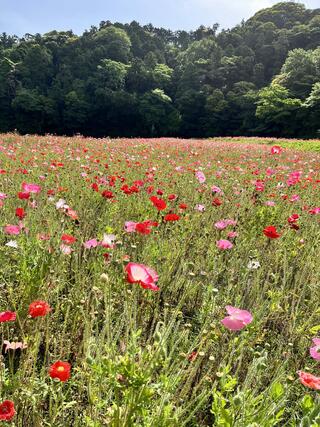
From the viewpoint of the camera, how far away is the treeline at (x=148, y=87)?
36281 millimetres

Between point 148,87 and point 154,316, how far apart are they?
43.0 meters

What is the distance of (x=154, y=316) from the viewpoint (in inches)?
80.6

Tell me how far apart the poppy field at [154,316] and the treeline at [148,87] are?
32.7 metres

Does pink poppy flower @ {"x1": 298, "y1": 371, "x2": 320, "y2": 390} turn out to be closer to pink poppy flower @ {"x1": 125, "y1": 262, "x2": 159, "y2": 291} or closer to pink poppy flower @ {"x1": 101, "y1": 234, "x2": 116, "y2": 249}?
pink poppy flower @ {"x1": 125, "y1": 262, "x2": 159, "y2": 291}

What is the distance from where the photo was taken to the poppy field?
1.16 m

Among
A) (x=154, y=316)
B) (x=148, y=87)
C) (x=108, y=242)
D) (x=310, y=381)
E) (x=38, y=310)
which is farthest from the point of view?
(x=148, y=87)

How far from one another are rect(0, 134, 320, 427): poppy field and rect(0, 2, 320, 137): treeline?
107 feet

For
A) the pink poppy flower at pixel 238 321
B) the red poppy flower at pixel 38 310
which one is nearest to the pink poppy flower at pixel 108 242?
the red poppy flower at pixel 38 310

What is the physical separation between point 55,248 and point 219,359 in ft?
3.50

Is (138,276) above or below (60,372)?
above

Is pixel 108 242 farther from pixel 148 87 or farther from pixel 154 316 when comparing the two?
pixel 148 87

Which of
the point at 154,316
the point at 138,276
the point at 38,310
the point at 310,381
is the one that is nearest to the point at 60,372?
the point at 38,310

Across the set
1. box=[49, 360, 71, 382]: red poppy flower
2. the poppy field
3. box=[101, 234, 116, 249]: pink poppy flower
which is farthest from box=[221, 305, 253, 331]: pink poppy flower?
box=[101, 234, 116, 249]: pink poppy flower

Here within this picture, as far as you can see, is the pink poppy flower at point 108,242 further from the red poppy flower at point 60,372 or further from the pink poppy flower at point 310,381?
the pink poppy flower at point 310,381
